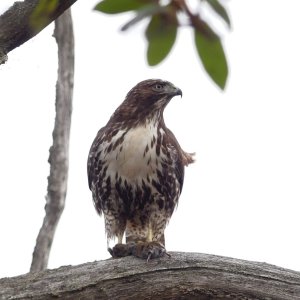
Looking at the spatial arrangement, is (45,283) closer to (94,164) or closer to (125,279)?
(125,279)

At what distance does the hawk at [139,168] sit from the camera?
5.31 meters

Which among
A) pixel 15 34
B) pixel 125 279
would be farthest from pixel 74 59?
pixel 15 34

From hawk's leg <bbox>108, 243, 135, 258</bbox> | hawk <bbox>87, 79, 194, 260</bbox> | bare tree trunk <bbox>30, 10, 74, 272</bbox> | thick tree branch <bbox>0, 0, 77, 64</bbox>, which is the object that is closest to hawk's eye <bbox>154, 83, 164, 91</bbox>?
hawk <bbox>87, 79, 194, 260</bbox>

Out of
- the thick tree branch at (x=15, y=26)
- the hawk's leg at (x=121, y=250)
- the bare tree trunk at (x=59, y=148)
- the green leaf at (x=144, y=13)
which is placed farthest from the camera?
the bare tree trunk at (x=59, y=148)

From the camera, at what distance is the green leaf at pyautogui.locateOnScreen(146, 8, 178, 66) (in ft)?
3.21

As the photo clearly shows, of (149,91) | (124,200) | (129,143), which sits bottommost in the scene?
(124,200)

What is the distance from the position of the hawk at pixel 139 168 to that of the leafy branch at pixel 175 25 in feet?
14.0

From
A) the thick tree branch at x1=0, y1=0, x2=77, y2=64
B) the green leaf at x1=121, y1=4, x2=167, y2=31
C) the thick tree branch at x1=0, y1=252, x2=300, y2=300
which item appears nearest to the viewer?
the green leaf at x1=121, y1=4, x2=167, y2=31

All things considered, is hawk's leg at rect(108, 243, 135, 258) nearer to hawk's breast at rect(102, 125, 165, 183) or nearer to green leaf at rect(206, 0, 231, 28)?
hawk's breast at rect(102, 125, 165, 183)

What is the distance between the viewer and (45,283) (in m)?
3.57

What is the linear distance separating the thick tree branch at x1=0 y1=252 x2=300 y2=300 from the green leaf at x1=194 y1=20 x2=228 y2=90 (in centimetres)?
269

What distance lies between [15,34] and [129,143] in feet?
8.86

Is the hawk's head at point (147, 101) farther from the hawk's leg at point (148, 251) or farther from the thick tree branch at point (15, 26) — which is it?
the thick tree branch at point (15, 26)

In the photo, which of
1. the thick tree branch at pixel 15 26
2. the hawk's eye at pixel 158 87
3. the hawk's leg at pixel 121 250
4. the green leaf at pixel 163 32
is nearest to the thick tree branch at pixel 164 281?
the hawk's leg at pixel 121 250
